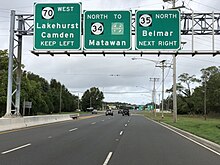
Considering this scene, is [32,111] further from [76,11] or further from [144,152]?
[144,152]

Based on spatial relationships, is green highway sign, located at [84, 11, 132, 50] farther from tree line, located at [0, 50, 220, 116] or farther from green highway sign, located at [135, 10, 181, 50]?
tree line, located at [0, 50, 220, 116]

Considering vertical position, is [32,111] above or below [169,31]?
below

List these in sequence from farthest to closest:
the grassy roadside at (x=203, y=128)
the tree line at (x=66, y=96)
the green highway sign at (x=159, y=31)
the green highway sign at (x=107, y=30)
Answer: the tree line at (x=66, y=96), the green highway sign at (x=107, y=30), the green highway sign at (x=159, y=31), the grassy roadside at (x=203, y=128)

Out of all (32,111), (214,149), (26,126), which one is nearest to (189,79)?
(32,111)

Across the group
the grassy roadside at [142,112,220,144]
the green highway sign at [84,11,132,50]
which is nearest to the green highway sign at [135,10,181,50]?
the green highway sign at [84,11,132,50]

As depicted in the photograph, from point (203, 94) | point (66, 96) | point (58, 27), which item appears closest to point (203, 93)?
point (203, 94)

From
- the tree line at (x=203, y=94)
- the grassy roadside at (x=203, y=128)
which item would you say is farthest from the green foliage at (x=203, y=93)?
the grassy roadside at (x=203, y=128)

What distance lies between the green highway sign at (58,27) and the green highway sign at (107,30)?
65 centimetres

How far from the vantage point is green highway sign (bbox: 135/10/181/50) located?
23719mm

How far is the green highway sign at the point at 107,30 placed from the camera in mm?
23859

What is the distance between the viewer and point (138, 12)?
24.3 metres

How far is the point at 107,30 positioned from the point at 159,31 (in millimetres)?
3353

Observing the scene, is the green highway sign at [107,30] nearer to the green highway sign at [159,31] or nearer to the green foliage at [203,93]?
the green highway sign at [159,31]

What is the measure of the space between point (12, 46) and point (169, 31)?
37.5ft
